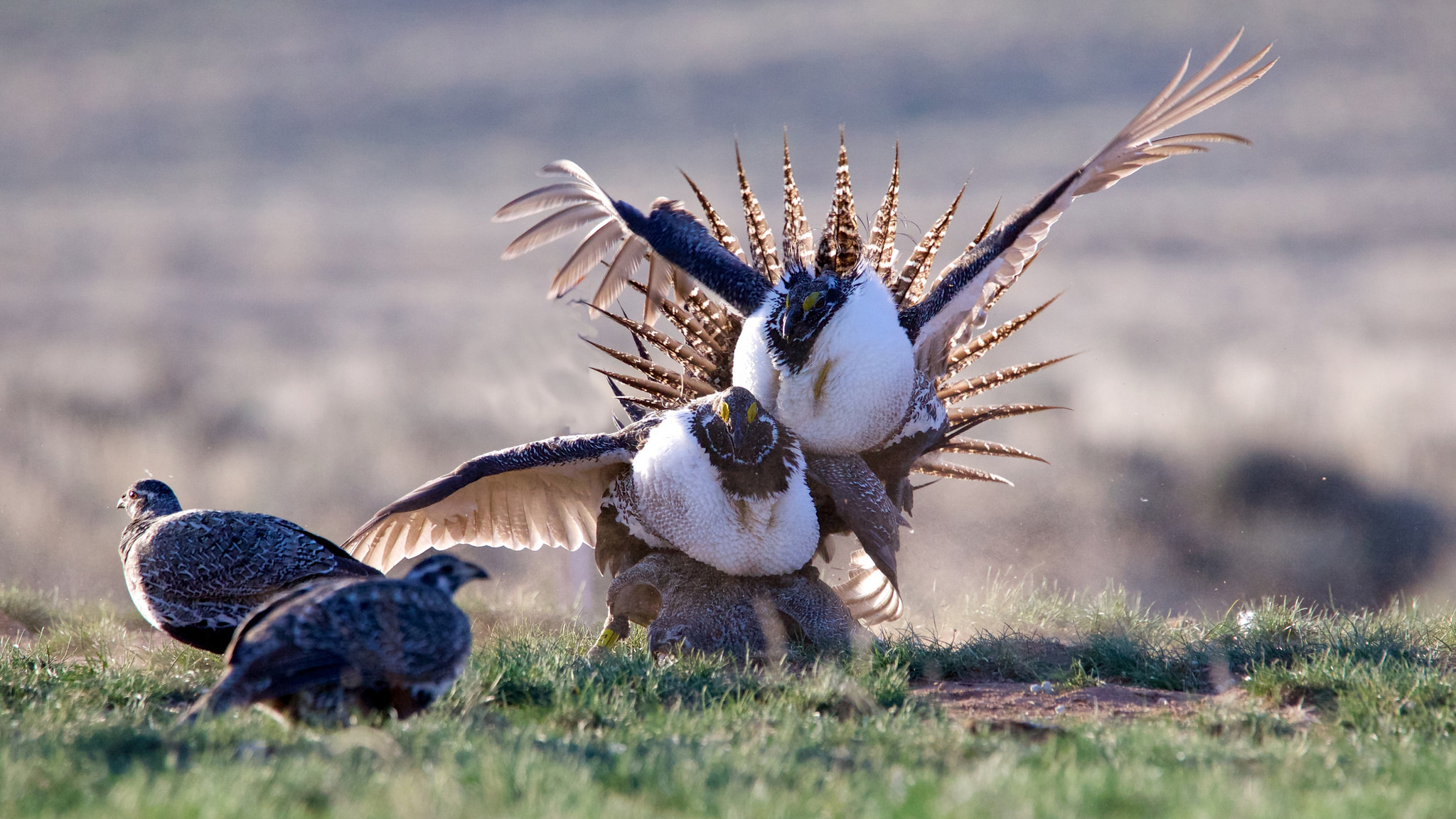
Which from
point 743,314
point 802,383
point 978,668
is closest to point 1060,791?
point 978,668

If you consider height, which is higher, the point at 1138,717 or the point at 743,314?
the point at 743,314

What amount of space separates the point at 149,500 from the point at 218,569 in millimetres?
1267

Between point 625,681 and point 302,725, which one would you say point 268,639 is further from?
point 625,681

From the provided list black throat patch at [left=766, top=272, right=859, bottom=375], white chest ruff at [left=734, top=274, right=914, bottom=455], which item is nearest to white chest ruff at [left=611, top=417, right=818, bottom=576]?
white chest ruff at [left=734, top=274, right=914, bottom=455]

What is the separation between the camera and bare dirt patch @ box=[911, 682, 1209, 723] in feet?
16.9

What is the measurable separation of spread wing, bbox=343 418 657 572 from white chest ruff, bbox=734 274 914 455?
749mm

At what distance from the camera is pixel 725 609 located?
6.38 metres

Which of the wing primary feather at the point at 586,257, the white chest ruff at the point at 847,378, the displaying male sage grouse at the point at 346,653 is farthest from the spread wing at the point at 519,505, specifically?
the displaying male sage grouse at the point at 346,653

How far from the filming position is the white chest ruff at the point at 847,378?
6.41 metres

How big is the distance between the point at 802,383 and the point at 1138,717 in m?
2.37

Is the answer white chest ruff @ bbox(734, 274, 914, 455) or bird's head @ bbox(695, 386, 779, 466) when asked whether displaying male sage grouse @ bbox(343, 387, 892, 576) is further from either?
white chest ruff @ bbox(734, 274, 914, 455)

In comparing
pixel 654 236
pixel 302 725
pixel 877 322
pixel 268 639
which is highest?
pixel 654 236

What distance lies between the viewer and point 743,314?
271 inches

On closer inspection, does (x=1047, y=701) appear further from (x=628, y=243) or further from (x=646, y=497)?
(x=628, y=243)
